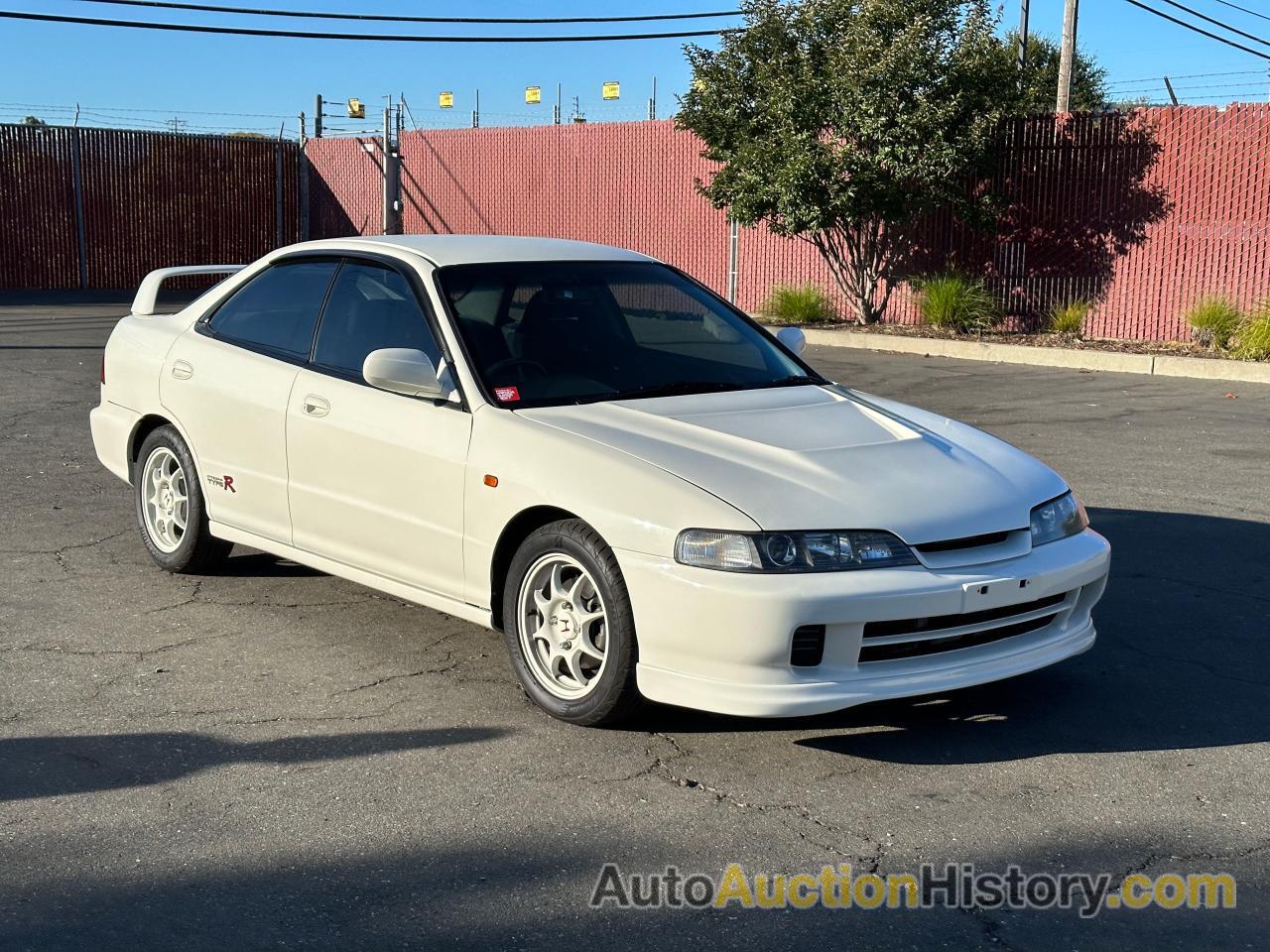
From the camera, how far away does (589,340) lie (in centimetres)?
567

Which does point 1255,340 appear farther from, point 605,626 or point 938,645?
point 605,626

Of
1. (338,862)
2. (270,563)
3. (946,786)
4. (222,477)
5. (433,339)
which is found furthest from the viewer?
(270,563)

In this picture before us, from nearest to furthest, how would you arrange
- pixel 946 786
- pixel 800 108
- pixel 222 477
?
pixel 946 786 → pixel 222 477 → pixel 800 108

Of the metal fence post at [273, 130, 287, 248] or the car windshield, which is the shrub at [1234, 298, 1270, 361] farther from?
the metal fence post at [273, 130, 287, 248]

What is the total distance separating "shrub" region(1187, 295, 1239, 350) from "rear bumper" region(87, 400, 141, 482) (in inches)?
527

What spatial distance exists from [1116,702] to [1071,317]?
14.2m

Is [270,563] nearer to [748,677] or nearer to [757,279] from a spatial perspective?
[748,677]

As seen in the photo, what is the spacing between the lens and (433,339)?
5484 mm

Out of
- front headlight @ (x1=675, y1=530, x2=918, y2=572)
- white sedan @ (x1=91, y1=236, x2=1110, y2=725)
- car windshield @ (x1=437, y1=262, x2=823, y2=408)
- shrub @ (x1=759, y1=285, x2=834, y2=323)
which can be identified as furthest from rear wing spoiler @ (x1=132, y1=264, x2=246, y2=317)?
shrub @ (x1=759, y1=285, x2=834, y2=323)

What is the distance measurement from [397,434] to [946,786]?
7.61 feet

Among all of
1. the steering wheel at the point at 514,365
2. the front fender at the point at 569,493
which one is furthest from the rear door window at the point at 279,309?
the front fender at the point at 569,493

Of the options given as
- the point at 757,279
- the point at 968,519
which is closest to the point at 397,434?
the point at 968,519

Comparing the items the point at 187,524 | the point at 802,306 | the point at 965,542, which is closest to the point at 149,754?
the point at 187,524

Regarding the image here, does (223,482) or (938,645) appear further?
(223,482)
